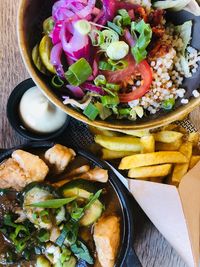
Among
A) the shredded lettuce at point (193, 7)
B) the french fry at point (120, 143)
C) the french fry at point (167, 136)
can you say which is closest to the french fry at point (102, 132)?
the french fry at point (120, 143)

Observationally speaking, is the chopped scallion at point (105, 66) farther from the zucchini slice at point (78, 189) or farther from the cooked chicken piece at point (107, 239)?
the cooked chicken piece at point (107, 239)

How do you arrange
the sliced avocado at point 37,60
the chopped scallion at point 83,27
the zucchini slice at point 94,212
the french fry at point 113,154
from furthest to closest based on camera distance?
the french fry at point 113,154
the zucchini slice at point 94,212
the sliced avocado at point 37,60
the chopped scallion at point 83,27

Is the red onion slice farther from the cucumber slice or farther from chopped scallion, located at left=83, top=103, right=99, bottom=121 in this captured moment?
the cucumber slice

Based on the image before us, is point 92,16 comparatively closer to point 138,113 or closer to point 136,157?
point 138,113

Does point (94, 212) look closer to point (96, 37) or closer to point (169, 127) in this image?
point (169, 127)

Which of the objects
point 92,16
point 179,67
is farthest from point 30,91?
point 179,67

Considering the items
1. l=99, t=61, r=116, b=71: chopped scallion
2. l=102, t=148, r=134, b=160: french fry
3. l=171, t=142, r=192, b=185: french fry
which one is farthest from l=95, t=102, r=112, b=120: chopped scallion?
l=171, t=142, r=192, b=185: french fry
